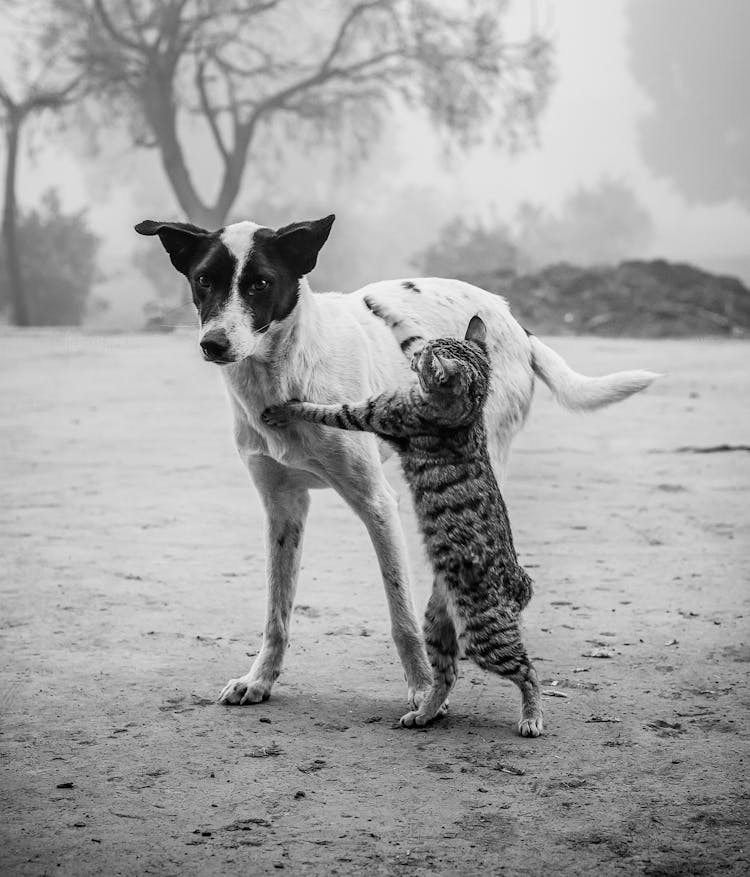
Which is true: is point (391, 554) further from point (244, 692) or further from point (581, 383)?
point (581, 383)

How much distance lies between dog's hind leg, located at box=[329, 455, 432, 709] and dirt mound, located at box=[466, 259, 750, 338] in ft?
54.0

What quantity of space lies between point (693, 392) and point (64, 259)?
23.1 m

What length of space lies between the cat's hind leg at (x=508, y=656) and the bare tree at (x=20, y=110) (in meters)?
23.9

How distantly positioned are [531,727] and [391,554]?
2.40ft

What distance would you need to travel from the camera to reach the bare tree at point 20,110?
25375 mm

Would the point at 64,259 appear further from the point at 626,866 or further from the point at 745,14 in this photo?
the point at 626,866

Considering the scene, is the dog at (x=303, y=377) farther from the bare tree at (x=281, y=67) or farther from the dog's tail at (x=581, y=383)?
the bare tree at (x=281, y=67)

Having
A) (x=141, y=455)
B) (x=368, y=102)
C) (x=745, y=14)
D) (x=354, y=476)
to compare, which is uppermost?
(x=745, y=14)

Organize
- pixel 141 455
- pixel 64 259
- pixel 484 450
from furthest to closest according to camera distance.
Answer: pixel 64 259, pixel 141 455, pixel 484 450

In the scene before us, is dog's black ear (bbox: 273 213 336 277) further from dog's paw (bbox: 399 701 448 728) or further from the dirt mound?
the dirt mound

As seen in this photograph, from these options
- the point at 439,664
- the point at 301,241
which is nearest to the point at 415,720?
the point at 439,664

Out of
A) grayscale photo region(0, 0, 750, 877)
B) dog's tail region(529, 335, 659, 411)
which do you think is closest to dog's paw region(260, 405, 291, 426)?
grayscale photo region(0, 0, 750, 877)

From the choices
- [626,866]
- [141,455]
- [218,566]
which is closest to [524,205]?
[141,455]

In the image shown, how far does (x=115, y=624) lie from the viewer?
15.0 ft
